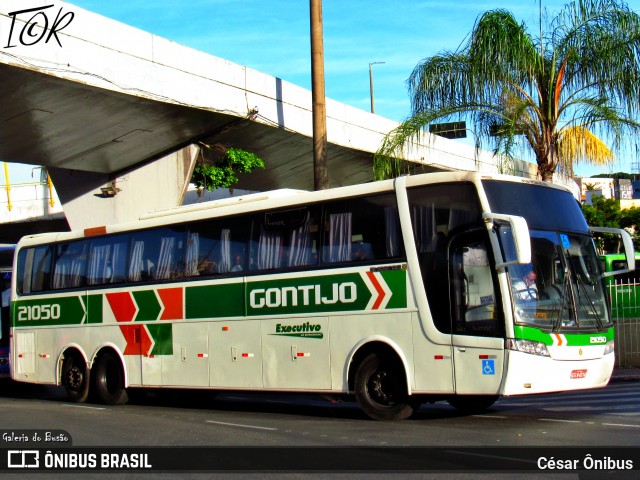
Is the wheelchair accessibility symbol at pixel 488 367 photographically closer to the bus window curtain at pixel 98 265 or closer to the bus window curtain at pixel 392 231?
the bus window curtain at pixel 392 231

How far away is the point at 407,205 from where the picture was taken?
12203 millimetres

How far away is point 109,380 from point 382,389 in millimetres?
6631

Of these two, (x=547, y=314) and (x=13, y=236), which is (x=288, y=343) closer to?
(x=547, y=314)

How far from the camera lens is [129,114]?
781 inches

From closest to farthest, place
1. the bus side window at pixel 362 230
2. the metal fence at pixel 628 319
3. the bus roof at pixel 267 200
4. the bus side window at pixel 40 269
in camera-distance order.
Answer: the bus roof at pixel 267 200 < the bus side window at pixel 362 230 < the bus side window at pixel 40 269 < the metal fence at pixel 628 319

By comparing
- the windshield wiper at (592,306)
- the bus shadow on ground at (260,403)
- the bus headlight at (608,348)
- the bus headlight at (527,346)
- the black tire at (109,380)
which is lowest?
the bus shadow on ground at (260,403)

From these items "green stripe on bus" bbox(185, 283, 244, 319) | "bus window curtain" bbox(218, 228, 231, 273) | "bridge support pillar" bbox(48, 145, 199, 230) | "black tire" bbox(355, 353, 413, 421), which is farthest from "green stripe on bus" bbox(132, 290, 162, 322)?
"bridge support pillar" bbox(48, 145, 199, 230)

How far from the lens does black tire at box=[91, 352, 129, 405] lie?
16.7 meters

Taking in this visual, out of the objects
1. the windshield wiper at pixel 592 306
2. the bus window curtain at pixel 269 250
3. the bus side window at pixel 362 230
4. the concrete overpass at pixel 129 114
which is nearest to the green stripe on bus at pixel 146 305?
the bus window curtain at pixel 269 250

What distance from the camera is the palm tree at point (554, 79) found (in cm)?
1838

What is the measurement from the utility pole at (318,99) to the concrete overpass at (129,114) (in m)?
3.42

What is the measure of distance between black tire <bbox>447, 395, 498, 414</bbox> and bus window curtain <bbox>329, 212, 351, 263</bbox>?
8.30 feet

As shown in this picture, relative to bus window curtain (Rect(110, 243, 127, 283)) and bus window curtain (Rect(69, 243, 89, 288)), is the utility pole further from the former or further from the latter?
bus window curtain (Rect(69, 243, 89, 288))

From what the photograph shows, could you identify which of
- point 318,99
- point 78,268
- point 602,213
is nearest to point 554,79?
point 318,99
